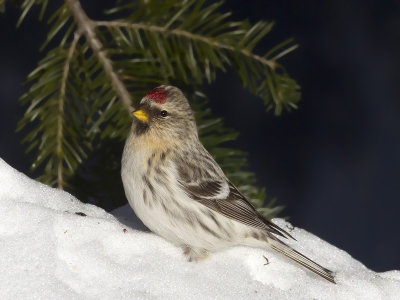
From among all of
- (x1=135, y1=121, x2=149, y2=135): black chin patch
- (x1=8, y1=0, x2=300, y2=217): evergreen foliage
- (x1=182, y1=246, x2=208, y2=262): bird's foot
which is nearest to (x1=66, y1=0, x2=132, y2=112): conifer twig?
(x1=8, y1=0, x2=300, y2=217): evergreen foliage

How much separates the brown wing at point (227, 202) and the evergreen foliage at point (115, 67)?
0.38 feet

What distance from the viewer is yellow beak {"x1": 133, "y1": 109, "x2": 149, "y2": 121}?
1600 millimetres

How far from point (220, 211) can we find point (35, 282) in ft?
1.87

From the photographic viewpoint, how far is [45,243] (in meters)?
1.39

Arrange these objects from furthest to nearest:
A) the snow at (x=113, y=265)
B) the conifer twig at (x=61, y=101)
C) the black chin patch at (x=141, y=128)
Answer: the black chin patch at (x=141, y=128), the conifer twig at (x=61, y=101), the snow at (x=113, y=265)

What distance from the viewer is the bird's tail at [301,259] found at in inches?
63.2

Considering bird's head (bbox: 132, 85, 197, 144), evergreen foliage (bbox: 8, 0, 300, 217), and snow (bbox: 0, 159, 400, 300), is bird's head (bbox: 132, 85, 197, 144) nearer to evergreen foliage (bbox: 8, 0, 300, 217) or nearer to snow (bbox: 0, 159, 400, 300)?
evergreen foliage (bbox: 8, 0, 300, 217)

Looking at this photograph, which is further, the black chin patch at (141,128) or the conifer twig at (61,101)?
the black chin patch at (141,128)

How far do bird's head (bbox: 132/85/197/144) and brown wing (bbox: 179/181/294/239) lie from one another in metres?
0.14

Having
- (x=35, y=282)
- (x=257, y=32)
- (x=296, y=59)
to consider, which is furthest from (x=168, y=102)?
(x=296, y=59)

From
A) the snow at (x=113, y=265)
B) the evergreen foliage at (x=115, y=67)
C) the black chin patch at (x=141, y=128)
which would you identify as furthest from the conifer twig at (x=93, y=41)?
the snow at (x=113, y=265)

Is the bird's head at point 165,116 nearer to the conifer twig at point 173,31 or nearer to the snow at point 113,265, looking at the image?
the conifer twig at point 173,31

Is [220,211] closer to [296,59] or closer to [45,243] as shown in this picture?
[45,243]

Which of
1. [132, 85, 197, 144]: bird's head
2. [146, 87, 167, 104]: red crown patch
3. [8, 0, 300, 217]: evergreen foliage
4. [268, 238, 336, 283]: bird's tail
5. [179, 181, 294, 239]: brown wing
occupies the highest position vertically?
[8, 0, 300, 217]: evergreen foliage
